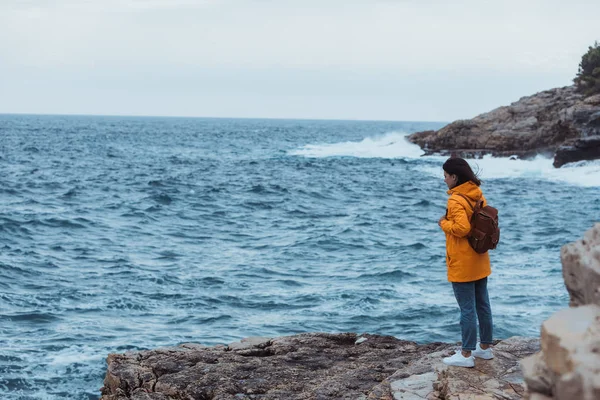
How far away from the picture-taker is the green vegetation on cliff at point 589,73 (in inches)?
1927

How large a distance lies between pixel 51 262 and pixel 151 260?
7.50ft

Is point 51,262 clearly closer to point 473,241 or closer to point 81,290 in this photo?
point 81,290

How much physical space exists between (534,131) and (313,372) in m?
44.7

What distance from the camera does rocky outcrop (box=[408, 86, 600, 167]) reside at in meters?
40.8

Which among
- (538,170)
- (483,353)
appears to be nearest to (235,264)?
(483,353)

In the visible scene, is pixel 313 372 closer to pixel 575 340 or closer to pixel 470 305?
pixel 470 305

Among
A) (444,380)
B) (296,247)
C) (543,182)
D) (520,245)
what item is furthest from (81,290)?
(543,182)

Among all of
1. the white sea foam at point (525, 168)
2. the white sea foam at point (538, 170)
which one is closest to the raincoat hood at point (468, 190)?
the white sea foam at point (525, 168)

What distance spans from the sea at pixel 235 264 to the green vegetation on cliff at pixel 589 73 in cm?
1562

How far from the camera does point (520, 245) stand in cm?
1914

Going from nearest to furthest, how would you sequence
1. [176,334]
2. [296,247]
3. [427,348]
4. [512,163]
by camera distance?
[427,348]
[176,334]
[296,247]
[512,163]

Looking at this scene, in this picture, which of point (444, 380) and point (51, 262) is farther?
point (51, 262)

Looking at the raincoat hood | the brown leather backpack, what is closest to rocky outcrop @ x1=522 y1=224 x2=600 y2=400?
the brown leather backpack

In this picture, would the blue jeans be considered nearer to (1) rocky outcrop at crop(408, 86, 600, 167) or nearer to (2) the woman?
(2) the woman
